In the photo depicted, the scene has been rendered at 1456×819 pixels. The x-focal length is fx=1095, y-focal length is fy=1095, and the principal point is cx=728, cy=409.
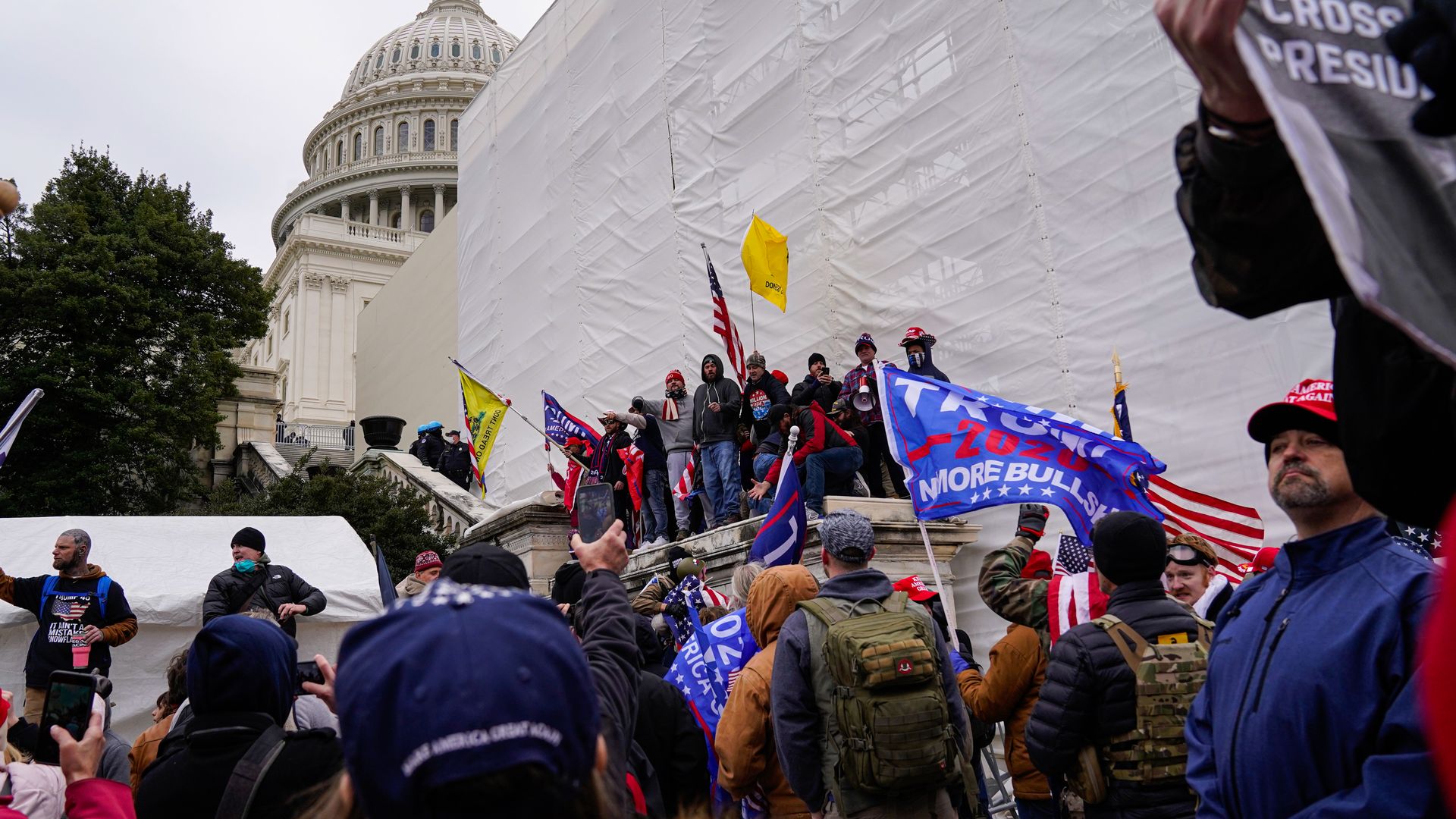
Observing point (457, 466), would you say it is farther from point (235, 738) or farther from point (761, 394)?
point (235, 738)

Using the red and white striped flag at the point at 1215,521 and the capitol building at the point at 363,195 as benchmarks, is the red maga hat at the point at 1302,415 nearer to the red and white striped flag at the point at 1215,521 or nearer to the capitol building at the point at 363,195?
the red and white striped flag at the point at 1215,521

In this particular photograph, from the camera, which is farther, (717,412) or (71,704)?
(717,412)

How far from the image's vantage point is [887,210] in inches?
456

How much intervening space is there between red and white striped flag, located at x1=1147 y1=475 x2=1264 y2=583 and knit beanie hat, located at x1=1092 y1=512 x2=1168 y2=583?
3.40 metres

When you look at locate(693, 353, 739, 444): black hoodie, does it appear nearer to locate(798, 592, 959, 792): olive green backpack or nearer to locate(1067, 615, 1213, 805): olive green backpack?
locate(798, 592, 959, 792): olive green backpack

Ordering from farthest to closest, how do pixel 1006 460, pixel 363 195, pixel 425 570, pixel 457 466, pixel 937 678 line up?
pixel 363 195
pixel 457 466
pixel 425 570
pixel 1006 460
pixel 937 678

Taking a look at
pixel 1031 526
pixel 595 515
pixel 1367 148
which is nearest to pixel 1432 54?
pixel 1367 148

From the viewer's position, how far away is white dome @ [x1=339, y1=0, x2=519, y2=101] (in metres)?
71.8

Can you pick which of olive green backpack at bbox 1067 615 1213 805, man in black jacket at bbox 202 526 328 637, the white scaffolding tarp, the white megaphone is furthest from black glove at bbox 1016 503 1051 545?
the white megaphone

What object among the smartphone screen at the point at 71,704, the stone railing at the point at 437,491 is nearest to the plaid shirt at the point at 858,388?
the stone railing at the point at 437,491

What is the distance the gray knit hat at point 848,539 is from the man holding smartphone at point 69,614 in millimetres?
4887

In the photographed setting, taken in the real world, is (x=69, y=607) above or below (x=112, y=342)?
below

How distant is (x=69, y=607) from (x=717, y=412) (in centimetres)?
536

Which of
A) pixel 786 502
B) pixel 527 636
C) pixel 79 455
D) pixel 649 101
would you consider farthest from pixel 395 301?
pixel 527 636
